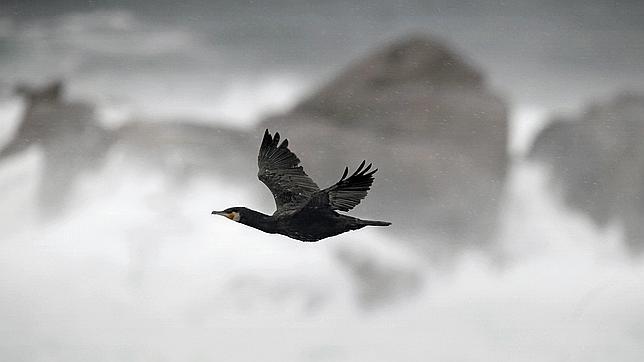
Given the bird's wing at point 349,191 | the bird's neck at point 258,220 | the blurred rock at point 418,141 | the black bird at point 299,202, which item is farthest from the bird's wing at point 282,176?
the blurred rock at point 418,141

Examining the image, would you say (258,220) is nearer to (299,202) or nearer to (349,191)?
(299,202)

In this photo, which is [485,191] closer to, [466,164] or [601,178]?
[466,164]

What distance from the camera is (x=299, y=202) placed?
5305 mm

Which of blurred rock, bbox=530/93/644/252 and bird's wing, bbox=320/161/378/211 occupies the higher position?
blurred rock, bbox=530/93/644/252

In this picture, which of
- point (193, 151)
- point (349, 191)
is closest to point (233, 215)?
point (349, 191)

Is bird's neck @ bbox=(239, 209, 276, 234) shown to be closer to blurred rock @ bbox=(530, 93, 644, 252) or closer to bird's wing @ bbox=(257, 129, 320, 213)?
bird's wing @ bbox=(257, 129, 320, 213)

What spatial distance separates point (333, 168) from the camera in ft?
39.3

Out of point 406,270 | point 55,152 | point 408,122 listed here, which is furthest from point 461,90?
point 55,152

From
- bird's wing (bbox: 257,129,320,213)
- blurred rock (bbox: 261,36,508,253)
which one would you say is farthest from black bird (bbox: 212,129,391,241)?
blurred rock (bbox: 261,36,508,253)

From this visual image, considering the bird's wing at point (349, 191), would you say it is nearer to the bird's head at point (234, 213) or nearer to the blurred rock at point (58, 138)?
the bird's head at point (234, 213)

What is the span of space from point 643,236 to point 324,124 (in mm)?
4215

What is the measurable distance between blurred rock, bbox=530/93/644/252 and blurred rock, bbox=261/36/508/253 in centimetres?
71

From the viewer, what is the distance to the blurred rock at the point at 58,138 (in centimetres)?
1249

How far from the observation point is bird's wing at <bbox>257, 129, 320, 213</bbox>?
536 centimetres
